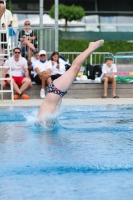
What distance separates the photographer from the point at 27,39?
48.8 feet

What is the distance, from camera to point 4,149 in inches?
223

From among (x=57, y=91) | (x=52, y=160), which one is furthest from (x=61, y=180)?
(x=57, y=91)

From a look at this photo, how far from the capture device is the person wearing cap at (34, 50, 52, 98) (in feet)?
44.2

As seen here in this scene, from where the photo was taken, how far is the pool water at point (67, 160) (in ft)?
13.0

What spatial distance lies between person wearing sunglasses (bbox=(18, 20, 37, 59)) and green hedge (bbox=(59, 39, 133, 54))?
18334 mm

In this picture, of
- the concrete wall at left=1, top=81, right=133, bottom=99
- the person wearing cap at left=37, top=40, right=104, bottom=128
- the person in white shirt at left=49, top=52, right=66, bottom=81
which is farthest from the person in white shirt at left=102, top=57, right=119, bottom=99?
the person wearing cap at left=37, top=40, right=104, bottom=128

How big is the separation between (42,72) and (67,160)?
28.1 ft

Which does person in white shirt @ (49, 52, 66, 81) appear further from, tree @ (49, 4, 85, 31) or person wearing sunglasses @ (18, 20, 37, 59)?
tree @ (49, 4, 85, 31)

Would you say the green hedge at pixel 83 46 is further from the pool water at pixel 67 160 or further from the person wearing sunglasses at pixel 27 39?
the pool water at pixel 67 160

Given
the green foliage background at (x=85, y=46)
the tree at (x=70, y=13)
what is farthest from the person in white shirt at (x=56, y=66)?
the tree at (x=70, y=13)

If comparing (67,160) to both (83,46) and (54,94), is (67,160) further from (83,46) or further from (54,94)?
(83,46)

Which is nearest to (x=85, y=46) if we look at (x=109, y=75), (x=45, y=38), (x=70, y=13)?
(x=70, y=13)

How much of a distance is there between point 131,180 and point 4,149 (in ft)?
5.79

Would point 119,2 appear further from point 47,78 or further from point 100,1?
point 47,78
